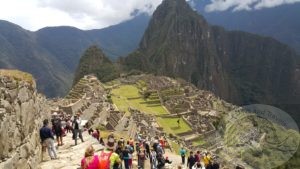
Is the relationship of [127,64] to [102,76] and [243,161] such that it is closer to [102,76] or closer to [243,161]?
[102,76]

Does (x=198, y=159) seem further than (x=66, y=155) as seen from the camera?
Yes

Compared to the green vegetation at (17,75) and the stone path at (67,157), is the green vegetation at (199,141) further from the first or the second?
the green vegetation at (17,75)

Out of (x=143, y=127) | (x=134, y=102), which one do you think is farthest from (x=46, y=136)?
(x=134, y=102)

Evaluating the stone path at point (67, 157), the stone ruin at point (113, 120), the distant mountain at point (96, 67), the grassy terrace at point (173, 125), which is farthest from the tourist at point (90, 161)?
the distant mountain at point (96, 67)

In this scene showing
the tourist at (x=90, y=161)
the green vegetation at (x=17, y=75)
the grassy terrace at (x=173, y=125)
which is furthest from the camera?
the grassy terrace at (x=173, y=125)

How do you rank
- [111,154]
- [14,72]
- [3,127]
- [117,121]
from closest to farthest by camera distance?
1. [111,154]
2. [3,127]
3. [14,72]
4. [117,121]

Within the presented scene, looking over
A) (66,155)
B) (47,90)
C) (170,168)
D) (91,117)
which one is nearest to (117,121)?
(91,117)
